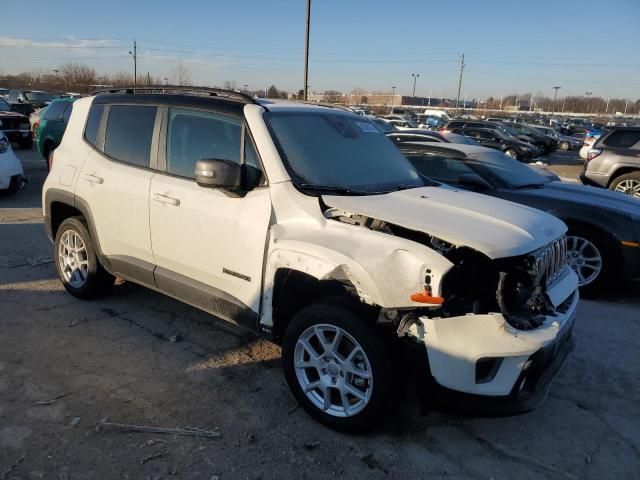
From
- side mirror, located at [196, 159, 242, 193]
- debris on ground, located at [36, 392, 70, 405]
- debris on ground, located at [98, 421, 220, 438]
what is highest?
side mirror, located at [196, 159, 242, 193]

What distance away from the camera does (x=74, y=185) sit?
4551 millimetres

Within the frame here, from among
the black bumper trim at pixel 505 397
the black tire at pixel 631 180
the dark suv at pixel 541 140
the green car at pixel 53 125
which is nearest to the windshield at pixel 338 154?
the black bumper trim at pixel 505 397

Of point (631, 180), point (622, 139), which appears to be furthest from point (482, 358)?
point (622, 139)

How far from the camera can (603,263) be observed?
5555mm

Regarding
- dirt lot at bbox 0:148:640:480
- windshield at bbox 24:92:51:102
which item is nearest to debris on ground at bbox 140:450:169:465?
dirt lot at bbox 0:148:640:480

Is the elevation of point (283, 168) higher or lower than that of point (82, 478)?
higher

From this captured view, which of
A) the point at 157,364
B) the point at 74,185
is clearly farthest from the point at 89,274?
the point at 157,364

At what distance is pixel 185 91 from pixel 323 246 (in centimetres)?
194

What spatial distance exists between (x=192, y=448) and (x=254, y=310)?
2.99 ft

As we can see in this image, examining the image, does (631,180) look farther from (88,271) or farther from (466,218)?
(88,271)

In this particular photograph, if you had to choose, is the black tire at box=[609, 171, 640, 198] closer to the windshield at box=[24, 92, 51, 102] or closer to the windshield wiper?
the windshield wiper

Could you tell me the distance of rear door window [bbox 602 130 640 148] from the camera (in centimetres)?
1111

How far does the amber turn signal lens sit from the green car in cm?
1163

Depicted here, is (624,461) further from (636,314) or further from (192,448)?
(636,314)
